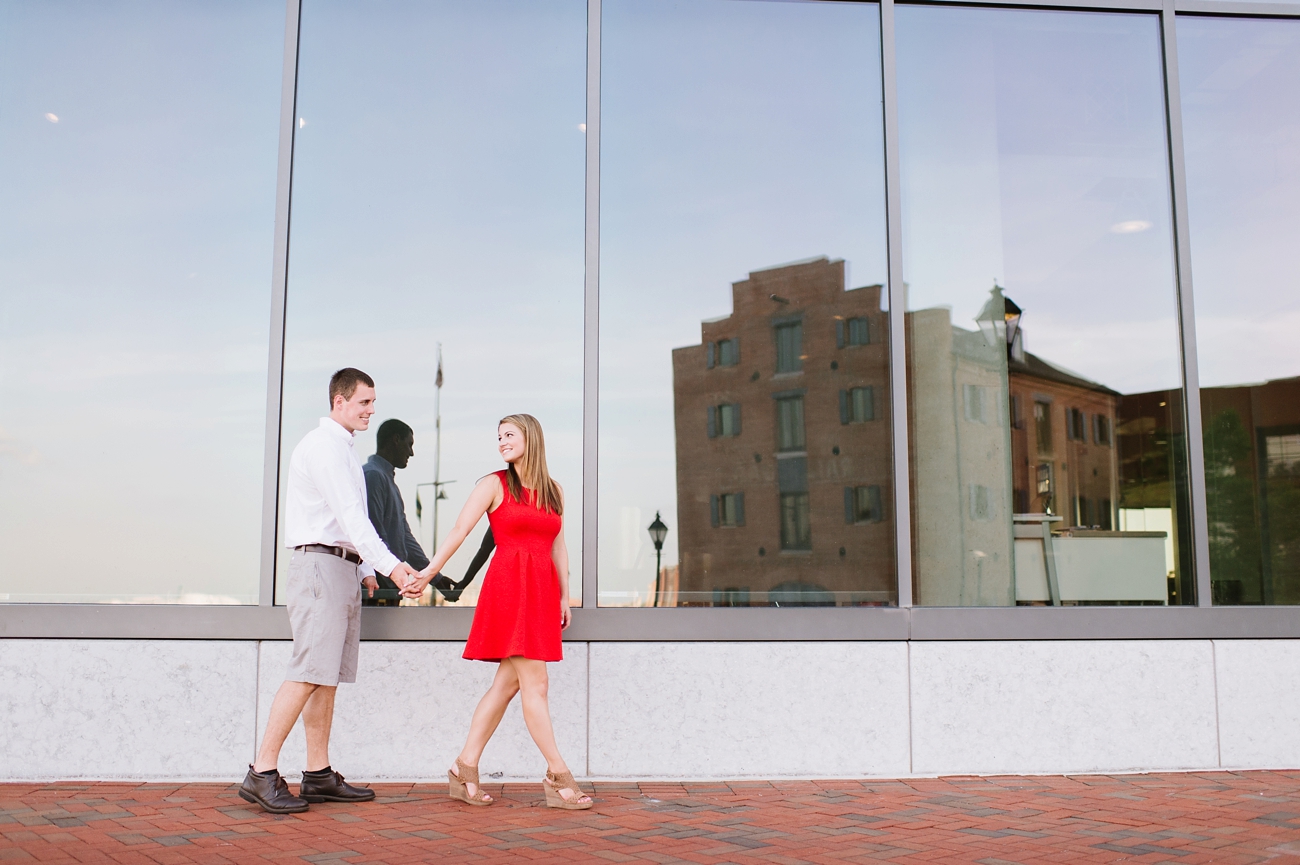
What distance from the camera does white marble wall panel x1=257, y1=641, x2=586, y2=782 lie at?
496cm

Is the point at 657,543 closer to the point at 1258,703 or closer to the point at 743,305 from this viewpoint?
the point at 743,305

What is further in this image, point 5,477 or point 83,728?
point 5,477

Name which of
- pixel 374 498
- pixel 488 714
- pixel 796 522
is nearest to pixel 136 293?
pixel 374 498

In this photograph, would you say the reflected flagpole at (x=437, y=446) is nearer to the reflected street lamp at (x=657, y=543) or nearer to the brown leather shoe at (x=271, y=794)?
the reflected street lamp at (x=657, y=543)

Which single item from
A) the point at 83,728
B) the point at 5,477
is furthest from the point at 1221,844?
the point at 5,477

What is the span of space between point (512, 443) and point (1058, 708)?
3023 mm

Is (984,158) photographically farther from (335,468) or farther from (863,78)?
(335,468)

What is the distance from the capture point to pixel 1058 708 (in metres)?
5.19

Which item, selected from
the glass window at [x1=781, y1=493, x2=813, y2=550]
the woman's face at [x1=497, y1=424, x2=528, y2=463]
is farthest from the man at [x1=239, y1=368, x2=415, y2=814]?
the glass window at [x1=781, y1=493, x2=813, y2=550]

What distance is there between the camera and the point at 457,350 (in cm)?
556

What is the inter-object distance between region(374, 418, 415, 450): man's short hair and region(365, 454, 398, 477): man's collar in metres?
0.05

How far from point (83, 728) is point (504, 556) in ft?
7.34

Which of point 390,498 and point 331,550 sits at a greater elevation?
point 390,498

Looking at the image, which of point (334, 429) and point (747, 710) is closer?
point (334, 429)
